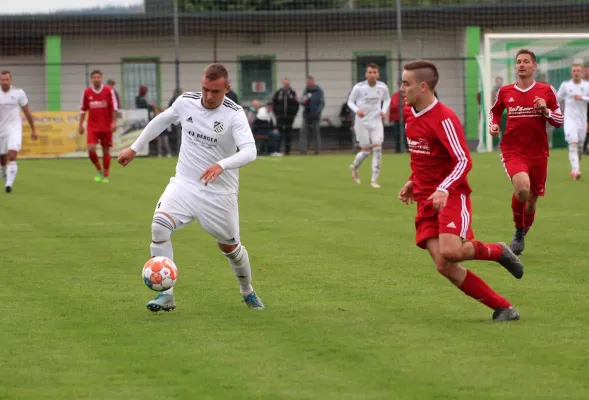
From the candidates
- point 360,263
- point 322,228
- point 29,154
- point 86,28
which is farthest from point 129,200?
point 86,28

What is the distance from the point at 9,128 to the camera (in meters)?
20.8

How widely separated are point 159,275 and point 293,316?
3.30 ft

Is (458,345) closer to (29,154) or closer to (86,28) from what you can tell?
(29,154)

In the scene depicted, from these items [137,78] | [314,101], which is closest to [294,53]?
[314,101]

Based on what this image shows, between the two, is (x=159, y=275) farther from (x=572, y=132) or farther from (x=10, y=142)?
(x=572, y=132)

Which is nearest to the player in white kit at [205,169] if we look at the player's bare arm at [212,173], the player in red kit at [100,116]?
the player's bare arm at [212,173]

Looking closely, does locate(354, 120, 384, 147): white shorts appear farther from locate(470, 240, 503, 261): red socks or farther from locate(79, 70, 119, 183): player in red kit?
locate(470, 240, 503, 261): red socks

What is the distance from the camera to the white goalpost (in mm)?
32969

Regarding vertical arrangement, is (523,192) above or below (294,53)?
below

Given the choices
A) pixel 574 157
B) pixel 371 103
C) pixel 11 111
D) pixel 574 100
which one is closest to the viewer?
pixel 11 111

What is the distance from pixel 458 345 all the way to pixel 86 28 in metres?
31.6

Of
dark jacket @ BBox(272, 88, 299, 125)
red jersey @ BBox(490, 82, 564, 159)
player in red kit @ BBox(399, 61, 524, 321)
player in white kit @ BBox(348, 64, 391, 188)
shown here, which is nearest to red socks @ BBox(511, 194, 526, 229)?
red jersey @ BBox(490, 82, 564, 159)

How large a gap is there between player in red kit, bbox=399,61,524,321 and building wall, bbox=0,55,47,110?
29519 millimetres

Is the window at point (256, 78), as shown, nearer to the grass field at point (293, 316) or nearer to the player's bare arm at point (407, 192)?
the grass field at point (293, 316)
